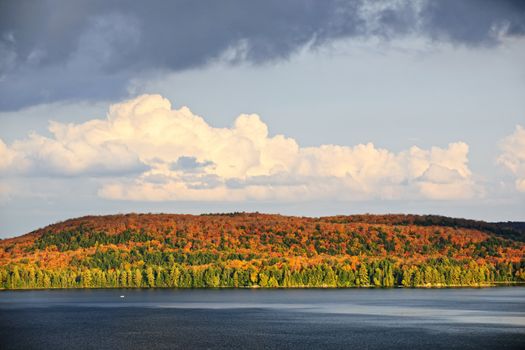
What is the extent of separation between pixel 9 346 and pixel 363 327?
202 feet

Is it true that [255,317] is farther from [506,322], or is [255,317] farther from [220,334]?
[506,322]

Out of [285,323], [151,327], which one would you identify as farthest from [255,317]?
[151,327]

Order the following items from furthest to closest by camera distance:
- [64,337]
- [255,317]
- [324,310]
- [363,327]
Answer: [324,310] < [255,317] < [363,327] < [64,337]

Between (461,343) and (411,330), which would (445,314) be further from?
(461,343)

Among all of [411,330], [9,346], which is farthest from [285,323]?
[9,346]

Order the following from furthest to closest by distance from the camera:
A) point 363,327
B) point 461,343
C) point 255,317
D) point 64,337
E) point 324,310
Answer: point 324,310, point 255,317, point 363,327, point 64,337, point 461,343

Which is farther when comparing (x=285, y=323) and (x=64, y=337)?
(x=285, y=323)

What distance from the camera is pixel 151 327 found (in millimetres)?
157375

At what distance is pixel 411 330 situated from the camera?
14550 cm

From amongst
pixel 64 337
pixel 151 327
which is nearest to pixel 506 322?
pixel 151 327

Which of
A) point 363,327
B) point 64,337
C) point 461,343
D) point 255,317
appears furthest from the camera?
point 255,317

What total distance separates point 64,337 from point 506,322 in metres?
79.2

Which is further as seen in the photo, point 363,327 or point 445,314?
point 445,314

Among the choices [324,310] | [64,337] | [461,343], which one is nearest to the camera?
[461,343]
